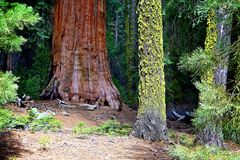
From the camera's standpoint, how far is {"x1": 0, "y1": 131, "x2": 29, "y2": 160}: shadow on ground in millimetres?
5000

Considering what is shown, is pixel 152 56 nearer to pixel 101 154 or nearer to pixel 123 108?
pixel 101 154

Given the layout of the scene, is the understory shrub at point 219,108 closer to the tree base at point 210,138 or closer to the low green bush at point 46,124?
the tree base at point 210,138

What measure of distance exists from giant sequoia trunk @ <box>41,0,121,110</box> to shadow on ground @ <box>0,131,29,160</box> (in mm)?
4002

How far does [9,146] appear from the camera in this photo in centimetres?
535

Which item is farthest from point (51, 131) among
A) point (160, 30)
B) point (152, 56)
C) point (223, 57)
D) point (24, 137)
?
point (223, 57)

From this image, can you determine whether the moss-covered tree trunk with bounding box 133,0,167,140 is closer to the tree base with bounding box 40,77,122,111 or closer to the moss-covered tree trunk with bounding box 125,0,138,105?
the tree base with bounding box 40,77,122,111

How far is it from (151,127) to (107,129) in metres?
1.21

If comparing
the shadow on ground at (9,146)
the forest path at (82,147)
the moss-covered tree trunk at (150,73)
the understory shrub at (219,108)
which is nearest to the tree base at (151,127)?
the moss-covered tree trunk at (150,73)

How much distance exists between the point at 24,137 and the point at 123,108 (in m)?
4.88

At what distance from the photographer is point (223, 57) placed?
15.8 ft

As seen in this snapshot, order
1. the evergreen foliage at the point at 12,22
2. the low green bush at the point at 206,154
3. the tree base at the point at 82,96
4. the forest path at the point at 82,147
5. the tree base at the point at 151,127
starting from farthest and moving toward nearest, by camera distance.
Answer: the tree base at the point at 82,96, the tree base at the point at 151,127, the forest path at the point at 82,147, the low green bush at the point at 206,154, the evergreen foliage at the point at 12,22

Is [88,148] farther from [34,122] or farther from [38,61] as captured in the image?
[38,61]

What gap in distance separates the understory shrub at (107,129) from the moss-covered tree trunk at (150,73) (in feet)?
2.07

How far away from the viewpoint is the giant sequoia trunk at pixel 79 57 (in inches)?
391
